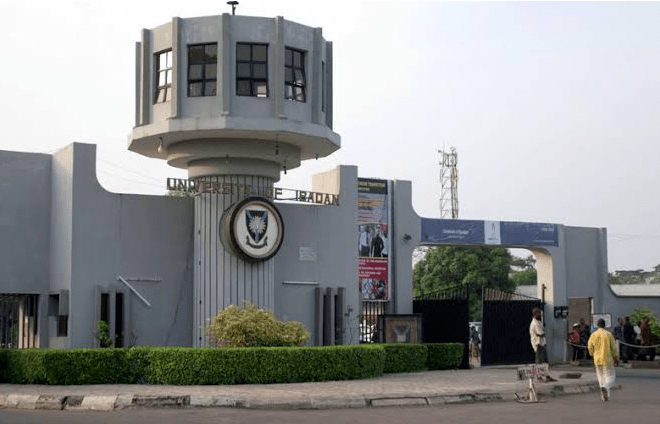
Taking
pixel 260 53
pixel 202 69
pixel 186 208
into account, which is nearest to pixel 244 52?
pixel 260 53

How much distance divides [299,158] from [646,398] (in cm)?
1208

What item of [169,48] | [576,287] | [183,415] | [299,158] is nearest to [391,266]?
[299,158]

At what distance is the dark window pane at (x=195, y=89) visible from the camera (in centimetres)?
2536

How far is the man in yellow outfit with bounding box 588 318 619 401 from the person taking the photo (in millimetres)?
19562

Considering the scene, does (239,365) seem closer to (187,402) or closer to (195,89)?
(187,402)

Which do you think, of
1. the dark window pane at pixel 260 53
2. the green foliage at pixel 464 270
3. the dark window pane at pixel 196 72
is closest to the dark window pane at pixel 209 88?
the dark window pane at pixel 196 72

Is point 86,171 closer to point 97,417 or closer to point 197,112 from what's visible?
point 197,112

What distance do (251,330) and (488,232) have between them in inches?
543

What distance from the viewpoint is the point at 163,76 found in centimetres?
2605

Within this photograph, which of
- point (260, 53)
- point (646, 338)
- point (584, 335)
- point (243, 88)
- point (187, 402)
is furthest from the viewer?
point (584, 335)

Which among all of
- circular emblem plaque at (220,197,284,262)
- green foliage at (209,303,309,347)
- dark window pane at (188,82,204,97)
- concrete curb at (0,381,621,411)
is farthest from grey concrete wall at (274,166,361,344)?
concrete curb at (0,381,621,411)

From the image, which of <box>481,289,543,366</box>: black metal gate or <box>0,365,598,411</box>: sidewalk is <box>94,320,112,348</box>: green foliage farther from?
<box>481,289,543,366</box>: black metal gate

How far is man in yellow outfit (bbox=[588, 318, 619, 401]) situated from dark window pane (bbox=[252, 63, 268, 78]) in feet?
36.6

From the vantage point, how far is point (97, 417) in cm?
1659
